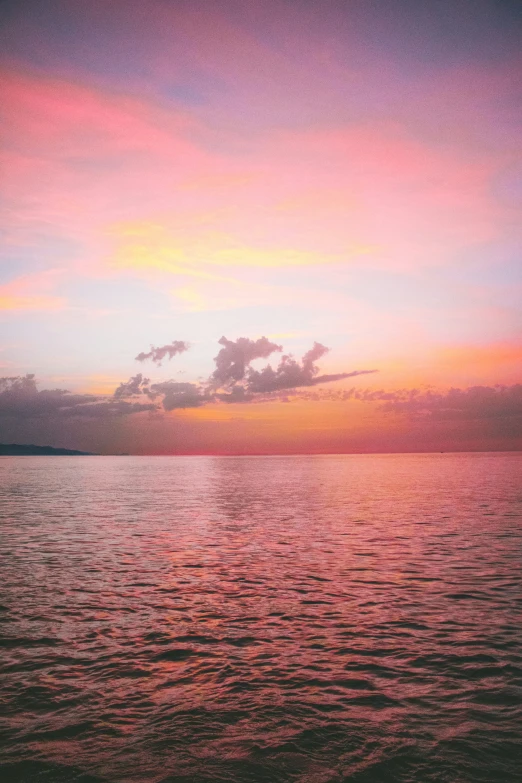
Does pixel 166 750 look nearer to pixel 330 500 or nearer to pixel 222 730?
pixel 222 730

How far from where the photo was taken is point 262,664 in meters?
15.9

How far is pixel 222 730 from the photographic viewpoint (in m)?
12.0

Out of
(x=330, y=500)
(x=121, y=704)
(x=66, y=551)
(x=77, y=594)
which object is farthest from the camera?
(x=330, y=500)

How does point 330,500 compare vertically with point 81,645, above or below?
below

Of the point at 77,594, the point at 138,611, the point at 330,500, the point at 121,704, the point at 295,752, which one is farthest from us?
the point at 330,500

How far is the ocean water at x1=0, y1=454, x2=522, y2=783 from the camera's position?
10.9 meters

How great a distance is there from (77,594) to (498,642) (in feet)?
57.0

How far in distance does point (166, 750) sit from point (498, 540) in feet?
111

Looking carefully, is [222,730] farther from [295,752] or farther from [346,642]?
[346,642]

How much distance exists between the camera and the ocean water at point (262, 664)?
1092 centimetres

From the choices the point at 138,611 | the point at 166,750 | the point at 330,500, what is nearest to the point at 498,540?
the point at 138,611

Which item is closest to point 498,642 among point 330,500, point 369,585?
point 369,585

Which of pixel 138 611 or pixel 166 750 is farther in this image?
pixel 138 611

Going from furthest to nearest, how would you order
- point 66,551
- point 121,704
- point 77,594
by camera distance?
point 66,551 → point 77,594 → point 121,704
